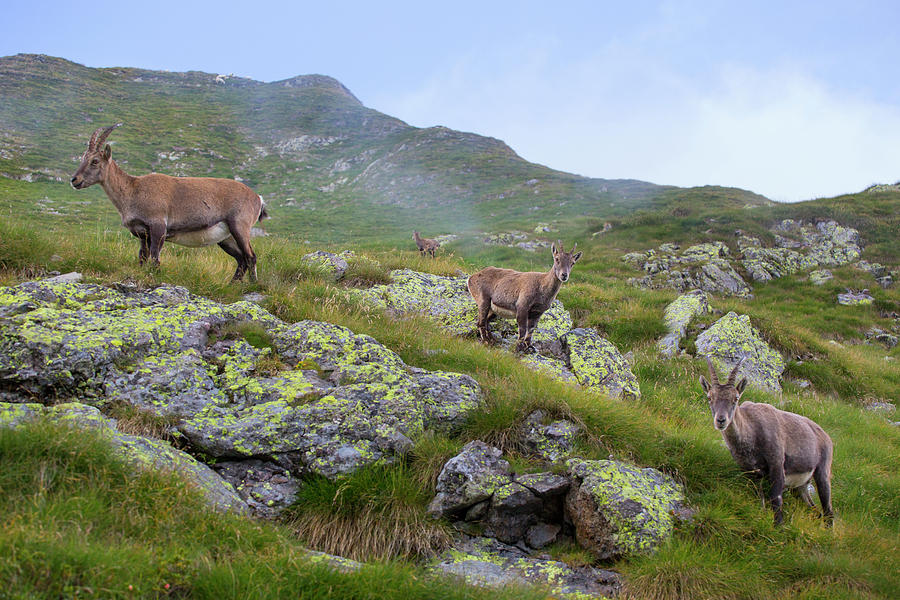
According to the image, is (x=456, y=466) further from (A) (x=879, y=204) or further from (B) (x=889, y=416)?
(A) (x=879, y=204)

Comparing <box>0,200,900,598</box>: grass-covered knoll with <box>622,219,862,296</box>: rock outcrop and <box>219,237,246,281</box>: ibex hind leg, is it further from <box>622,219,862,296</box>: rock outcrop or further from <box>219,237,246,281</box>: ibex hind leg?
<box>622,219,862,296</box>: rock outcrop

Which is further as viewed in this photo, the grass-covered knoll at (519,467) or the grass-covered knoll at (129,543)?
the grass-covered knoll at (519,467)

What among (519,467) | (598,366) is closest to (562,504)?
(519,467)

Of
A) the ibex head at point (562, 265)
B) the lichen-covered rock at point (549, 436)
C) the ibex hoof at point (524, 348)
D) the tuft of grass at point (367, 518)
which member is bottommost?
the tuft of grass at point (367, 518)

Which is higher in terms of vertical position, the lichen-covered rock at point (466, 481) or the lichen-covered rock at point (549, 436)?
the lichen-covered rock at point (549, 436)

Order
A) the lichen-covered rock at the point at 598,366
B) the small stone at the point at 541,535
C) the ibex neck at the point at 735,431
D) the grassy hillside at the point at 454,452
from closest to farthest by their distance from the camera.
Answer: the grassy hillside at the point at 454,452 < the small stone at the point at 541,535 < the ibex neck at the point at 735,431 < the lichen-covered rock at the point at 598,366

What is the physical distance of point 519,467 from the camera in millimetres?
6336

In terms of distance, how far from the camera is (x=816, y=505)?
25.8 ft

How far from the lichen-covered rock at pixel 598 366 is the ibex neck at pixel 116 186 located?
355 inches

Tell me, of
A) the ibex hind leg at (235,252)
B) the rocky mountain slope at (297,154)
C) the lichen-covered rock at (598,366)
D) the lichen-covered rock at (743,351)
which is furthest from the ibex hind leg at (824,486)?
the rocky mountain slope at (297,154)

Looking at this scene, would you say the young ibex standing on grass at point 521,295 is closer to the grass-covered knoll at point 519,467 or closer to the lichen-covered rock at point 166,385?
the grass-covered knoll at point 519,467

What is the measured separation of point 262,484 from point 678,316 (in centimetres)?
1242

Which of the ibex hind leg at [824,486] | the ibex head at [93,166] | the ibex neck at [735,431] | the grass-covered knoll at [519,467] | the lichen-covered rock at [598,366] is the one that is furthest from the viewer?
the lichen-covered rock at [598,366]

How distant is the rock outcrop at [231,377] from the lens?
5832mm
